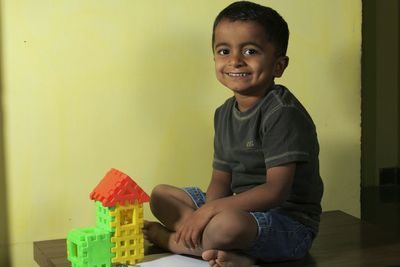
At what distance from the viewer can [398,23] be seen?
240 centimetres

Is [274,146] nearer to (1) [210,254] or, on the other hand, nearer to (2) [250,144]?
(2) [250,144]

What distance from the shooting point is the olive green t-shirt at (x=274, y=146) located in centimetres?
120

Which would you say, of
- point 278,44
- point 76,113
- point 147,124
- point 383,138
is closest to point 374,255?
point 278,44

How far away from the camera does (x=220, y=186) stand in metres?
1.35

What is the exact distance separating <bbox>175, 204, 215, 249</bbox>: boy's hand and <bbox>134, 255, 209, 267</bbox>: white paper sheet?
3 centimetres

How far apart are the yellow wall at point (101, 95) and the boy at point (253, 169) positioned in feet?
0.67

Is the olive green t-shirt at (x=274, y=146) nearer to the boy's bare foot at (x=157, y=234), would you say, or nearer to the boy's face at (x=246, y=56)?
the boy's face at (x=246, y=56)

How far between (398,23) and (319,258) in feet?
4.44

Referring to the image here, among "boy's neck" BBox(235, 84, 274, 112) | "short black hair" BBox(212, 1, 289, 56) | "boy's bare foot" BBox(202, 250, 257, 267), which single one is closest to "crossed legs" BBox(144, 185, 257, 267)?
"boy's bare foot" BBox(202, 250, 257, 267)

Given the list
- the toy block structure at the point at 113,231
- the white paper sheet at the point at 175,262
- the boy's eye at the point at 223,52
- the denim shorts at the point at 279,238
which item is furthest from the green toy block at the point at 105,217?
the boy's eye at the point at 223,52

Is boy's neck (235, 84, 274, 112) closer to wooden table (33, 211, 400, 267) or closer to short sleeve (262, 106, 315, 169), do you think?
short sleeve (262, 106, 315, 169)

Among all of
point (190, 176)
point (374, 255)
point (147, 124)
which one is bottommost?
point (374, 255)

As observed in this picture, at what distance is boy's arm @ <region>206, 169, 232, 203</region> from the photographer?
1347mm

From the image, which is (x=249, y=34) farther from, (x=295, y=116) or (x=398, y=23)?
(x=398, y=23)
